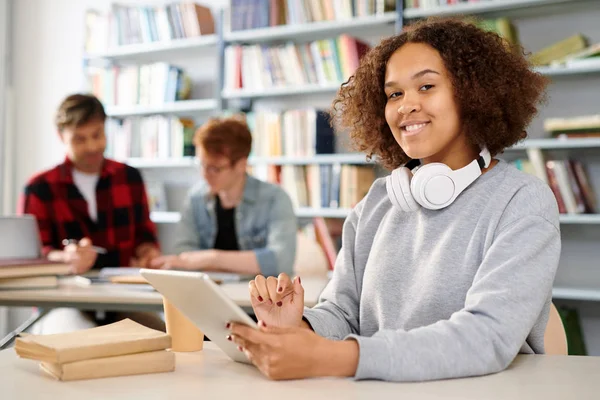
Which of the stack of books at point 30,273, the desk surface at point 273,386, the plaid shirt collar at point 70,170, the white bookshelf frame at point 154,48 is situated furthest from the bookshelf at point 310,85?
the desk surface at point 273,386

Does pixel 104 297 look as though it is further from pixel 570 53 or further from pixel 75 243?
pixel 570 53

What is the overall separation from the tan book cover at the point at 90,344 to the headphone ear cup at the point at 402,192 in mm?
491

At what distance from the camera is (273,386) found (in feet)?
3.30

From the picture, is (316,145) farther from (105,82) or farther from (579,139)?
(105,82)

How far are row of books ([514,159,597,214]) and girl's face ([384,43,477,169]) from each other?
7.03 feet

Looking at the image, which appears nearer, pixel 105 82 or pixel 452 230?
pixel 452 230

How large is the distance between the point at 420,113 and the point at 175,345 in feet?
1.97

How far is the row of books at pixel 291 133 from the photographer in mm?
3967

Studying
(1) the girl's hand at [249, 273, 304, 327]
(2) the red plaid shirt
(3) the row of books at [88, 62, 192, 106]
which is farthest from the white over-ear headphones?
(3) the row of books at [88, 62, 192, 106]

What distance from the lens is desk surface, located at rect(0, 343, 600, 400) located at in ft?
3.15

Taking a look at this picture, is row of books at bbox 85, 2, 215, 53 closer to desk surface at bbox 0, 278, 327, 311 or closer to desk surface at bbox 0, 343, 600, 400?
desk surface at bbox 0, 278, 327, 311

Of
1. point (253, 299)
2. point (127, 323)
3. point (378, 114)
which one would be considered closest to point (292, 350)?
point (253, 299)

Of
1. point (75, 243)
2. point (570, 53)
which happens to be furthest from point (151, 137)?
point (570, 53)

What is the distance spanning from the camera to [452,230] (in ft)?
4.17
